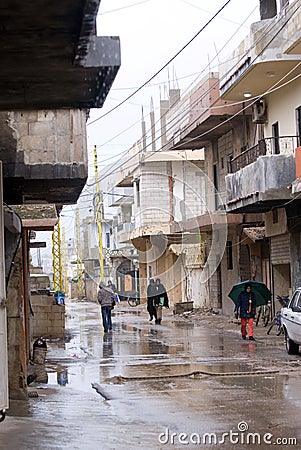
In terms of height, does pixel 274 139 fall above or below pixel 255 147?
above

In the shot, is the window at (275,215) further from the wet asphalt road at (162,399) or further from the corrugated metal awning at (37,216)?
the corrugated metal awning at (37,216)

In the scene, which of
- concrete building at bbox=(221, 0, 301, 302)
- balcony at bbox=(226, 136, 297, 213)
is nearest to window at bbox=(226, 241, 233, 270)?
concrete building at bbox=(221, 0, 301, 302)

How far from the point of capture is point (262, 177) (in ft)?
74.3

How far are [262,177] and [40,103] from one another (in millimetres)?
16285

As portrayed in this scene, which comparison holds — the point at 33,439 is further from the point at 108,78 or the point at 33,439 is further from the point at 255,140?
the point at 255,140

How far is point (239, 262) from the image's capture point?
31.5 m

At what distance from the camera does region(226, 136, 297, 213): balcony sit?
877 inches

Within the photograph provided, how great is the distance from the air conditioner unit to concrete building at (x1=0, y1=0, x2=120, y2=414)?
15.3 m

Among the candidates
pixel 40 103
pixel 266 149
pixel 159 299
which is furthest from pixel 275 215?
pixel 40 103

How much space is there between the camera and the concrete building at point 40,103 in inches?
199

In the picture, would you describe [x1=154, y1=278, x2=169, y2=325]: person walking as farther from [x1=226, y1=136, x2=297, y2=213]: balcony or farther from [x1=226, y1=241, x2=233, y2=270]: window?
[x1=226, y1=136, x2=297, y2=213]: balcony

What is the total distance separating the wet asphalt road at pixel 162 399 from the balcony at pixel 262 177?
405 centimetres

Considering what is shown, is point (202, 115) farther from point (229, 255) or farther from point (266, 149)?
point (266, 149)

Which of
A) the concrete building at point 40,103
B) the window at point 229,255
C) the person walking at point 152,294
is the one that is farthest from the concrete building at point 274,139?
the concrete building at point 40,103
